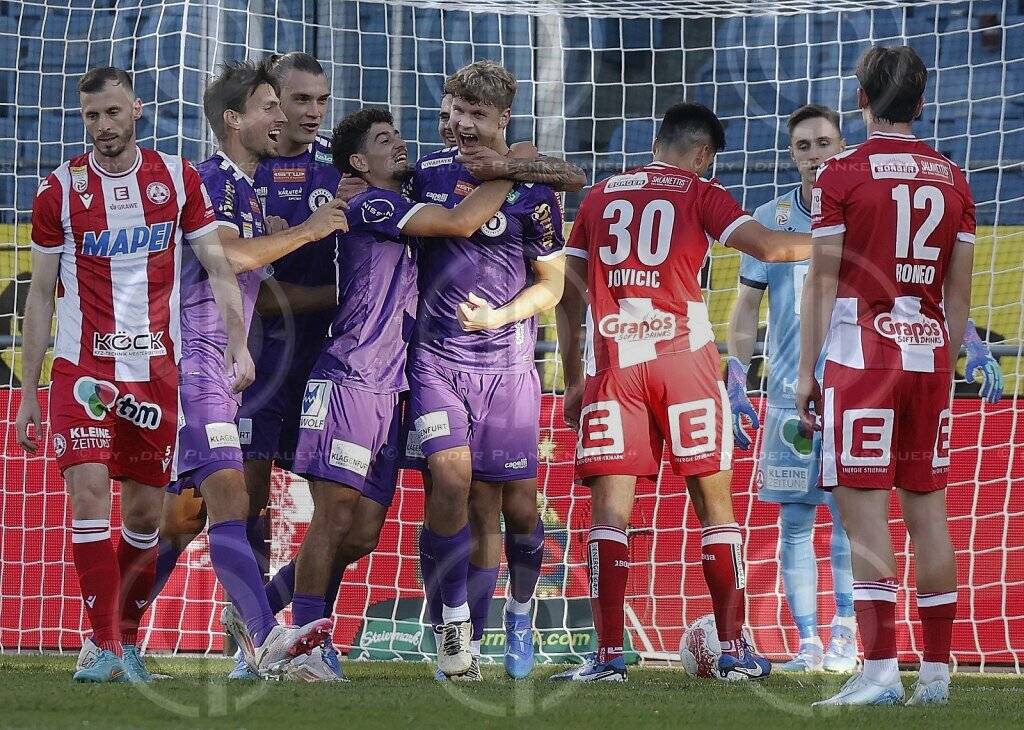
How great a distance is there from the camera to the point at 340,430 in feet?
15.8

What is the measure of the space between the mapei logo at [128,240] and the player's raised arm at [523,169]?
111cm

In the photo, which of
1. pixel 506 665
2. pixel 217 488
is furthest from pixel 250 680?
pixel 506 665

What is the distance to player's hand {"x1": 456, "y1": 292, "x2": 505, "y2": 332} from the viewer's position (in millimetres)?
5043

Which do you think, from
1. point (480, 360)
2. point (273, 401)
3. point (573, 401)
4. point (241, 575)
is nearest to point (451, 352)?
point (480, 360)

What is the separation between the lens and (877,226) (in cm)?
418

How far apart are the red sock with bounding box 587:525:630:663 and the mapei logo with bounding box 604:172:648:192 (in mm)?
1223

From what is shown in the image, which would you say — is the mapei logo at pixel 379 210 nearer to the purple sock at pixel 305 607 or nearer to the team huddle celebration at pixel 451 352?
the team huddle celebration at pixel 451 352

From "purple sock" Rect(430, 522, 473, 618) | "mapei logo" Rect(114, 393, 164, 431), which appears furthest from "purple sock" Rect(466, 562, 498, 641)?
"mapei logo" Rect(114, 393, 164, 431)

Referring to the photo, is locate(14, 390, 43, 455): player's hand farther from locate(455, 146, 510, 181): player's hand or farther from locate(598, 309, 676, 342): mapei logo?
locate(598, 309, 676, 342): mapei logo

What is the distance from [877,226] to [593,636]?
3158 mm

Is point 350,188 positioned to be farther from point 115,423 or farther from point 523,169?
point 115,423

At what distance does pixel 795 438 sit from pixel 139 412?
2814 mm

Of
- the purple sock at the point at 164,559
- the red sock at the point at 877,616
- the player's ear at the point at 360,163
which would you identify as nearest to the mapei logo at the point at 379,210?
the player's ear at the point at 360,163

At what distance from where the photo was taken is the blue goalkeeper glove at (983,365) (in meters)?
Result: 5.39
